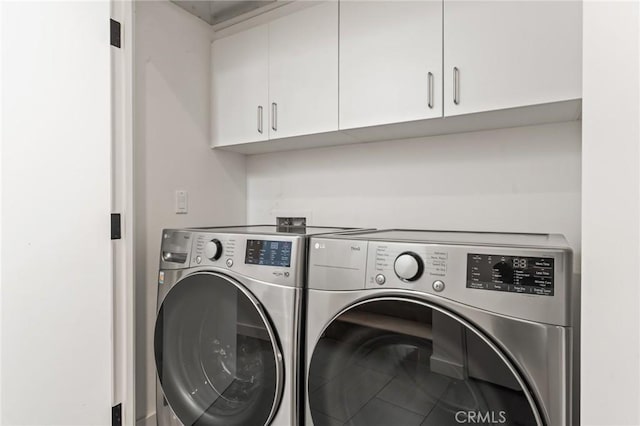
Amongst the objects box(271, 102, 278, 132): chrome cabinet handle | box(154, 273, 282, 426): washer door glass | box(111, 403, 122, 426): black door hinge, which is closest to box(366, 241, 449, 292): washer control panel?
box(154, 273, 282, 426): washer door glass

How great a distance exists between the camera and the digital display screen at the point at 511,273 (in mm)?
779

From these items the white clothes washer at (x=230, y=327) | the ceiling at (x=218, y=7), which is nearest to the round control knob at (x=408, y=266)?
the white clothes washer at (x=230, y=327)

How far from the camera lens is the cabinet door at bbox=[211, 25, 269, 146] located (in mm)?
1764

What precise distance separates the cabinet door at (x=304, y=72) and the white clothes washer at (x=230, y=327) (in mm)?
588

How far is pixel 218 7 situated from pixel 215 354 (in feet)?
5.38

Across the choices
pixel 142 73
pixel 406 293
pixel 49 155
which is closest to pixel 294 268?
pixel 406 293

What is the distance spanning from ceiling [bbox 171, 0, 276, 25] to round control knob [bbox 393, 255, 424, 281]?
1.52 metres

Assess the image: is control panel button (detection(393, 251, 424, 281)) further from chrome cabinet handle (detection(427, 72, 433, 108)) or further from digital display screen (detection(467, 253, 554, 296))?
chrome cabinet handle (detection(427, 72, 433, 108))

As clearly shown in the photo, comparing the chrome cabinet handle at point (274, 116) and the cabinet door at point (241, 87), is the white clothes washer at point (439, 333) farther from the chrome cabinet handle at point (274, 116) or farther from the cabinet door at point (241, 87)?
the cabinet door at point (241, 87)

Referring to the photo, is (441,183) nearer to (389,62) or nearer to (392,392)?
(389,62)

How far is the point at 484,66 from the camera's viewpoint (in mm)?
1239

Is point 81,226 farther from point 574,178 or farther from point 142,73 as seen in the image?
point 574,178

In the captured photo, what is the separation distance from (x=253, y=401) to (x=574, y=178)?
1411 millimetres

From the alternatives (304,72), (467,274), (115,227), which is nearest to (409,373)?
(467,274)
